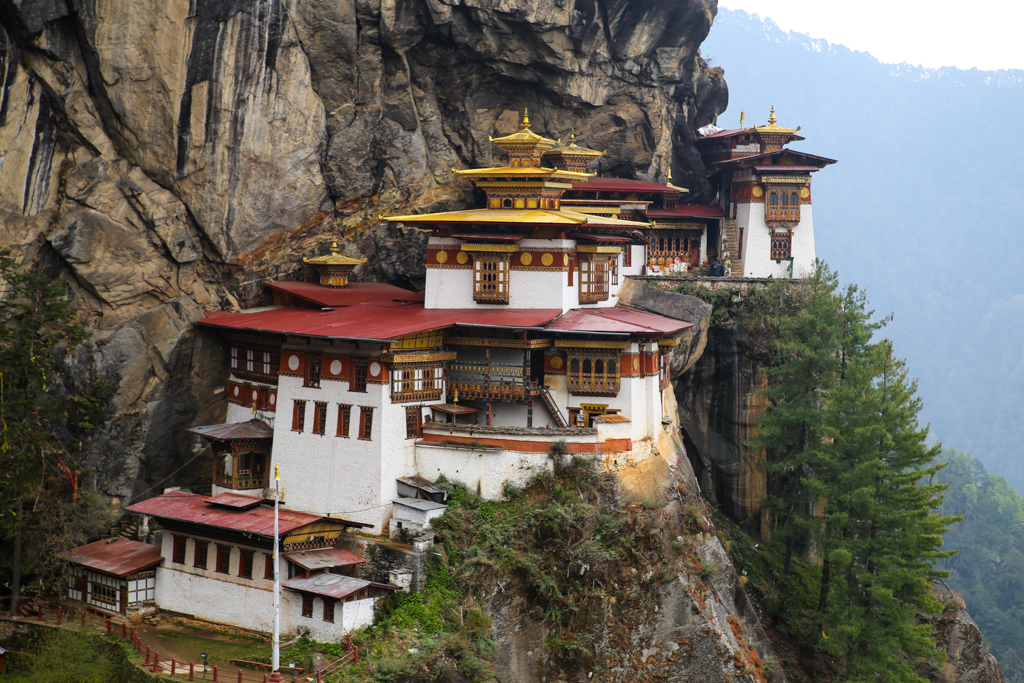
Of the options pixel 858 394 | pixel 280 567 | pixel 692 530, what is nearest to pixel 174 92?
pixel 280 567

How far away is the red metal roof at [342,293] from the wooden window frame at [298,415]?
5.46m

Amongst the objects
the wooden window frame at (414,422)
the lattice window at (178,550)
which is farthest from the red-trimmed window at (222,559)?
the wooden window frame at (414,422)

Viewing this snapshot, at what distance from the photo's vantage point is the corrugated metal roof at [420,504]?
110ft

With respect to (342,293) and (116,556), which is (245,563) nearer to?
(116,556)

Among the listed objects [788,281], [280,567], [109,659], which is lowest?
[109,659]

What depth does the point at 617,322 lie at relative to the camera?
126ft

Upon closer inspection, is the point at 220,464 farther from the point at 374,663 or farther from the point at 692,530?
the point at 692,530

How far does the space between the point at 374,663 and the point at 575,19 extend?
3198 cm

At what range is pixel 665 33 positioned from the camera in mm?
54531

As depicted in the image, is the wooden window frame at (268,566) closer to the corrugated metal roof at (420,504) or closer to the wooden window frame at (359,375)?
the corrugated metal roof at (420,504)

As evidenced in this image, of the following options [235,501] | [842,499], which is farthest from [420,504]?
[842,499]

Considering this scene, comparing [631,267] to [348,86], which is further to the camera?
[631,267]

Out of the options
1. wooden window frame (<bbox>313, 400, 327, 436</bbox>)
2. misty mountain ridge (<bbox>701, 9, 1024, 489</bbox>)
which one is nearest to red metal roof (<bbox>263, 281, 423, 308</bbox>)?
wooden window frame (<bbox>313, 400, 327, 436</bbox>)

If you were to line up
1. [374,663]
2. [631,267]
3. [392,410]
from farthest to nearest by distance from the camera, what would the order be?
[631,267] → [392,410] → [374,663]
